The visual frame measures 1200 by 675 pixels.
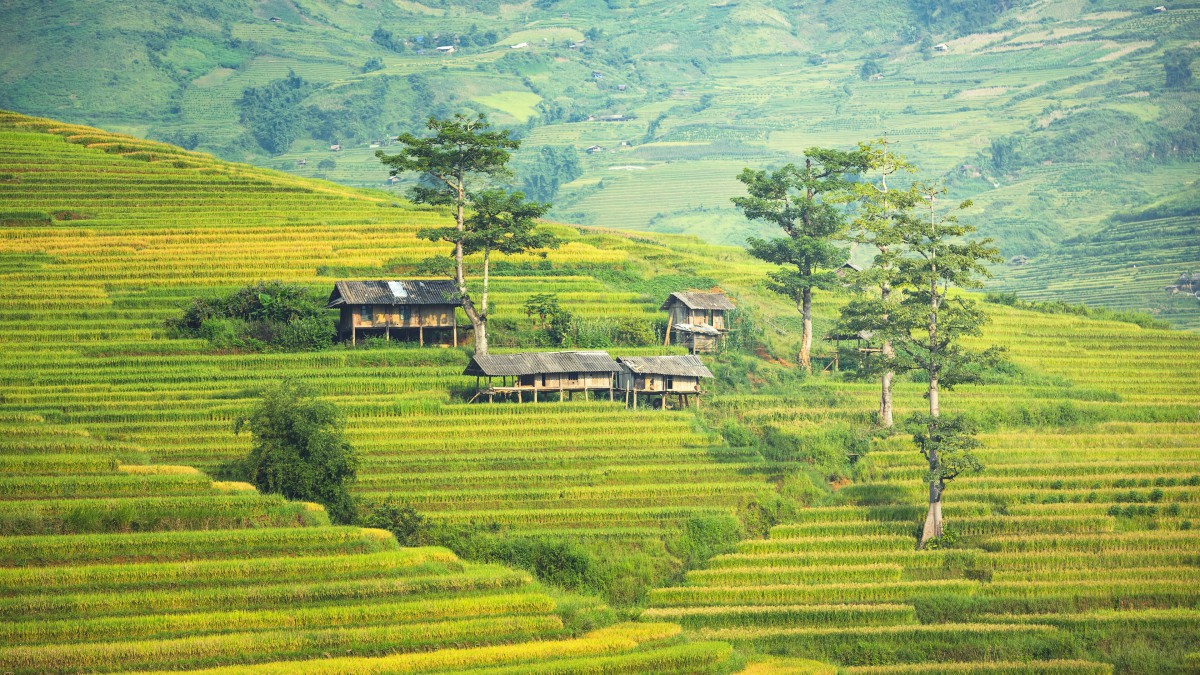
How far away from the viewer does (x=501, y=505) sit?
46.5 meters

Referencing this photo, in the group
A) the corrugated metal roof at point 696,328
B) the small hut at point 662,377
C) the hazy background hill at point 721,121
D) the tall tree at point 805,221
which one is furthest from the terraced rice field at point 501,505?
the hazy background hill at point 721,121

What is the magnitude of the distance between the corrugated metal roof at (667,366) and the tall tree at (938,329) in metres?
9.50

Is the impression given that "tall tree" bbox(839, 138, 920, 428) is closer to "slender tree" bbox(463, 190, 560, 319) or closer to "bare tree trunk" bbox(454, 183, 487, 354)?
"slender tree" bbox(463, 190, 560, 319)

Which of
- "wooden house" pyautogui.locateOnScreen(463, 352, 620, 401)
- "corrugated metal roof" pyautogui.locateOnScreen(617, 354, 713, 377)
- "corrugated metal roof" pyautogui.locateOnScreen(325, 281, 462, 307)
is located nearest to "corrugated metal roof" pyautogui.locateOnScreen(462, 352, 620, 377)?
"wooden house" pyautogui.locateOnScreen(463, 352, 620, 401)

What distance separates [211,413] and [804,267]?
29275 millimetres

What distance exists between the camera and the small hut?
5725 centimetres

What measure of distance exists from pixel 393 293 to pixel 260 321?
5722mm

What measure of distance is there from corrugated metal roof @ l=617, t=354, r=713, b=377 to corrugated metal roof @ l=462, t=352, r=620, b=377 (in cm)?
70

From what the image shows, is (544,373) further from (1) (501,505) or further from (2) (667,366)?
(1) (501,505)

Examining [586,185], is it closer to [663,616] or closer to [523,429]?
[523,429]

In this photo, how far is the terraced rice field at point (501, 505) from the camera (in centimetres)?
3500

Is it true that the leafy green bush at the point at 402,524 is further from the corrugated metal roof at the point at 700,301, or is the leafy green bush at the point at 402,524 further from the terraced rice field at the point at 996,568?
the corrugated metal roof at the point at 700,301

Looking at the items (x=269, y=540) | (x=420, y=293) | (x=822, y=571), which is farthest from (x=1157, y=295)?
(x=269, y=540)

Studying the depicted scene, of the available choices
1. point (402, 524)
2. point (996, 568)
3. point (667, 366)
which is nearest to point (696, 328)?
point (667, 366)
